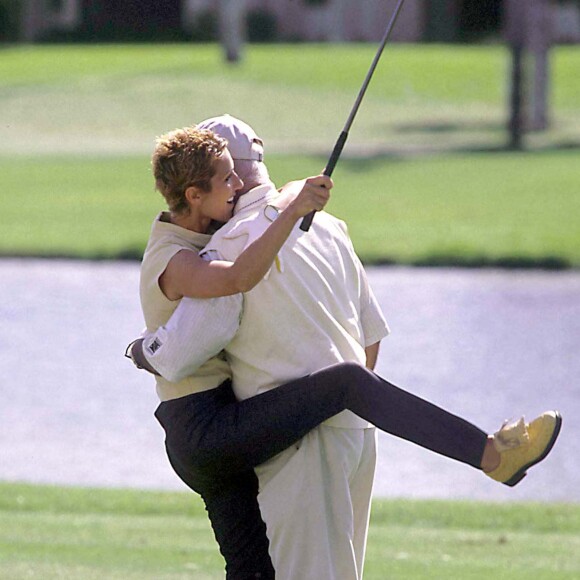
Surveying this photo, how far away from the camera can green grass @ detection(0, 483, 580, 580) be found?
209 inches

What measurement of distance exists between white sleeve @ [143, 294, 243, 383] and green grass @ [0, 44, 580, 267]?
12.2m

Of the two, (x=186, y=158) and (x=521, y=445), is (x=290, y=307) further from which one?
(x=521, y=445)

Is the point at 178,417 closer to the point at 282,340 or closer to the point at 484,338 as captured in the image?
the point at 282,340

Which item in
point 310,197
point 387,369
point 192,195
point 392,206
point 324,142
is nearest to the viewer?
point 310,197

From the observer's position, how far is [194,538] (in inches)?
238

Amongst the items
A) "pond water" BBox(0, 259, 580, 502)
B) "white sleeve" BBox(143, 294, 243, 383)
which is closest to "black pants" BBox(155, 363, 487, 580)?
"white sleeve" BBox(143, 294, 243, 383)

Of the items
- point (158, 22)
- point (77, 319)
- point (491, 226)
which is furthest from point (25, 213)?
point (158, 22)

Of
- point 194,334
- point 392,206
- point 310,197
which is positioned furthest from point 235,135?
point 392,206

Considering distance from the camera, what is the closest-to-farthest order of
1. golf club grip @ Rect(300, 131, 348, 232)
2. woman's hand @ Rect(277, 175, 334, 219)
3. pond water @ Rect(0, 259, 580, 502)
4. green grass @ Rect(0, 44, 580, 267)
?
woman's hand @ Rect(277, 175, 334, 219), golf club grip @ Rect(300, 131, 348, 232), pond water @ Rect(0, 259, 580, 502), green grass @ Rect(0, 44, 580, 267)

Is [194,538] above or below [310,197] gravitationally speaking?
below

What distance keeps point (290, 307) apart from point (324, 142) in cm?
2742

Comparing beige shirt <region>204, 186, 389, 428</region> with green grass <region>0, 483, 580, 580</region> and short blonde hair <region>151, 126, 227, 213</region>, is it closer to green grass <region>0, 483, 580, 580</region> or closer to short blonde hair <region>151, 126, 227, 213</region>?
Result: short blonde hair <region>151, 126, 227, 213</region>

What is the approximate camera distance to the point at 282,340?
12.4ft

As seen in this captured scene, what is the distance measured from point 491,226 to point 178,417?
1506 cm
